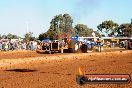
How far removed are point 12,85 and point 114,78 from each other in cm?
531

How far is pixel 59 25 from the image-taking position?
130250mm

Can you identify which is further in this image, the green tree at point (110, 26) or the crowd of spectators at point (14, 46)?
the green tree at point (110, 26)

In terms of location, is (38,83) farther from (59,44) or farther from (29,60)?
(59,44)

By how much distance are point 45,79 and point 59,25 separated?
11616 centimetres

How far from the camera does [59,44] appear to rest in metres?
41.2

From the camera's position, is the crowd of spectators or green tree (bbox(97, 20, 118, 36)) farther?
green tree (bbox(97, 20, 118, 36))

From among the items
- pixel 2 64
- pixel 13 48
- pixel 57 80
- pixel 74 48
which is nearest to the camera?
pixel 57 80

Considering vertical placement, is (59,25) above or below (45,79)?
above

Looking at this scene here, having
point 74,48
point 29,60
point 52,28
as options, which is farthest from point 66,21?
point 29,60

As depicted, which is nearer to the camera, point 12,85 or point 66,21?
point 12,85

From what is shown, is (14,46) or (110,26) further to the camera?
(110,26)

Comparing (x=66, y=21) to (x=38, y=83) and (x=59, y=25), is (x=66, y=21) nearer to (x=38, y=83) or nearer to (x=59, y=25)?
(x=59, y=25)

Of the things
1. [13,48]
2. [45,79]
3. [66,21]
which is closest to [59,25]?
[66,21]

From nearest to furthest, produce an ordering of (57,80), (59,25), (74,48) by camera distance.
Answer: (57,80), (74,48), (59,25)
